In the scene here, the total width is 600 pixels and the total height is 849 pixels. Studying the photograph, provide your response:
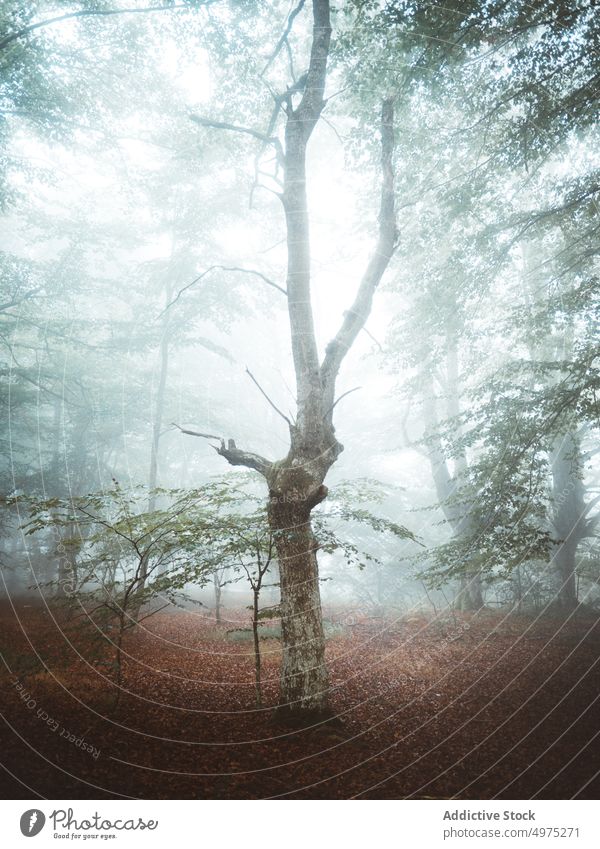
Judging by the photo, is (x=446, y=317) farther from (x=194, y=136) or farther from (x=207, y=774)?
(x=207, y=774)

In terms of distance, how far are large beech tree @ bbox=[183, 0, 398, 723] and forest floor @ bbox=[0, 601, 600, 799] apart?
0.58 meters

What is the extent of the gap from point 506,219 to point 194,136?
6099 mm

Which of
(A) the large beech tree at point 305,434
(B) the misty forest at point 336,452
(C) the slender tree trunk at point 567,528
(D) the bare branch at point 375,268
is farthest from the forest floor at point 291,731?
(D) the bare branch at point 375,268

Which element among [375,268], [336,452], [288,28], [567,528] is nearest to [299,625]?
[336,452]

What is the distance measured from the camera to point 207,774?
2.94m

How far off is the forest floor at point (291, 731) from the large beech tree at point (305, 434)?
584 mm

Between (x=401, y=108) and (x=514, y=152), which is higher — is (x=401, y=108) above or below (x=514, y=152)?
above

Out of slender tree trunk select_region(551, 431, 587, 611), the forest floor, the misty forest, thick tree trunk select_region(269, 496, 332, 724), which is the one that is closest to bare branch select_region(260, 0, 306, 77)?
the misty forest

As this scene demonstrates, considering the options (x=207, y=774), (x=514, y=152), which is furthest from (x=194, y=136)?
(x=207, y=774)

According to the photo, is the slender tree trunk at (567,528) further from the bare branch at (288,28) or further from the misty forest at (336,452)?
the bare branch at (288,28)

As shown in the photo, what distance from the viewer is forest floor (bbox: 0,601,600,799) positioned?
2900 mm

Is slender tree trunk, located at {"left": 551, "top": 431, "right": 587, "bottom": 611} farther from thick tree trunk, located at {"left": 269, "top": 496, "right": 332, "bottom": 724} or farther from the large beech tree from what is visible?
thick tree trunk, located at {"left": 269, "top": 496, "right": 332, "bottom": 724}

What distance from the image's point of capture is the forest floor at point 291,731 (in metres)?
2.90

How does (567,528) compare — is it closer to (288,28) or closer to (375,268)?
(375,268)
